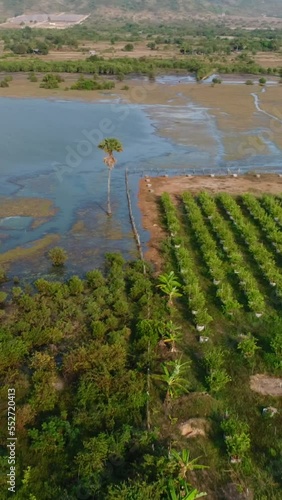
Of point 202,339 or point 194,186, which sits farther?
point 194,186

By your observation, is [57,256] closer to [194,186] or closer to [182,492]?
[182,492]

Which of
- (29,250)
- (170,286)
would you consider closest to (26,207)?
(29,250)

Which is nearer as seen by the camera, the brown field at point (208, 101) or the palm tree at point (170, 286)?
the palm tree at point (170, 286)

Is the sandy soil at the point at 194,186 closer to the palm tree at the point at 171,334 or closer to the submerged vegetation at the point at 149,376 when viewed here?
the submerged vegetation at the point at 149,376

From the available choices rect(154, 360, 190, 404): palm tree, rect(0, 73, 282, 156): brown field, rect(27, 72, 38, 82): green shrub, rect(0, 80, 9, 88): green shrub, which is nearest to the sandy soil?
rect(0, 73, 282, 156): brown field

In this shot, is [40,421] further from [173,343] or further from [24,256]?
[24,256]

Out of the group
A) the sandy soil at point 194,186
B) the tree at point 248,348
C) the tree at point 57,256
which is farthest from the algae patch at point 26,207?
the tree at point 248,348
